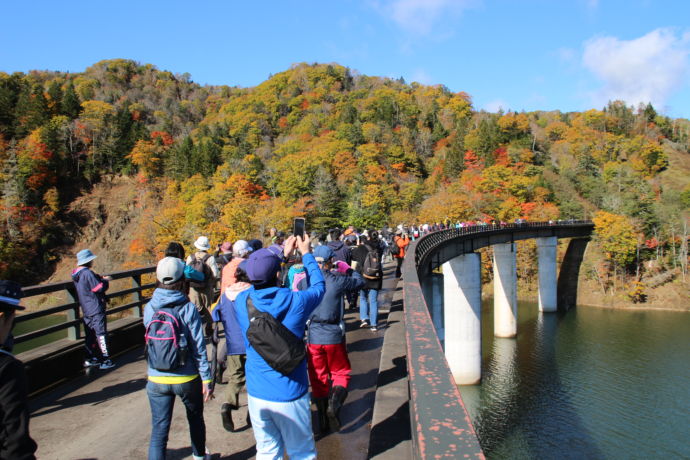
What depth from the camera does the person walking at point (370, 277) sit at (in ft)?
28.7

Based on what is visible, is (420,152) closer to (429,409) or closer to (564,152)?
(564,152)

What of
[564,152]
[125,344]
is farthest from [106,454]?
[564,152]

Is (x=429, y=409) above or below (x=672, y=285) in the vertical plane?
above

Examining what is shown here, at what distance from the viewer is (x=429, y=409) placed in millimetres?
1551

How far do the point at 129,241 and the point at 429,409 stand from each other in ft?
260

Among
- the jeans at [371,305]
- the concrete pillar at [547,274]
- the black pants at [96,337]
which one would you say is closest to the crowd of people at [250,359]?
the black pants at [96,337]

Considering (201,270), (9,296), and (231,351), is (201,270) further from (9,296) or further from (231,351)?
(9,296)

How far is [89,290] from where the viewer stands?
21.2 ft

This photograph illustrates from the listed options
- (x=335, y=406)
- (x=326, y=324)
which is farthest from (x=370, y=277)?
(x=335, y=406)

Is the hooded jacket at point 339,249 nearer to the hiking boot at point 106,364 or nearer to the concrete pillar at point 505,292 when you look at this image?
the hiking boot at point 106,364

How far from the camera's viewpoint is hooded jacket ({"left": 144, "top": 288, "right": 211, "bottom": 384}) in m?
3.67

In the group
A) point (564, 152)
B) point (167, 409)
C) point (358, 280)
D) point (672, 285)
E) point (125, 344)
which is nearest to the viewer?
point (167, 409)

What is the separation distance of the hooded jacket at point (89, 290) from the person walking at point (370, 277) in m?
4.46

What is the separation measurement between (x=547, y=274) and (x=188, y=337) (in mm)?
47501
